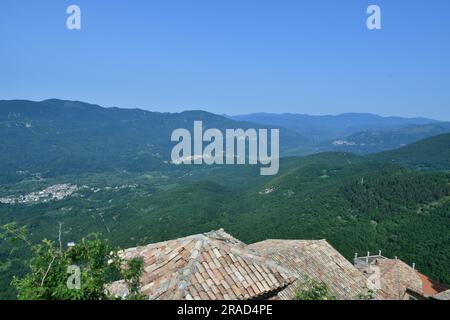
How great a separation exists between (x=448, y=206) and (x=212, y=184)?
89323 mm

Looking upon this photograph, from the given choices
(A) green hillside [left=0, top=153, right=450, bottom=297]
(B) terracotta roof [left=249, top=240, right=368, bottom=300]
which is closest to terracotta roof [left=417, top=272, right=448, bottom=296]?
(A) green hillside [left=0, top=153, right=450, bottom=297]

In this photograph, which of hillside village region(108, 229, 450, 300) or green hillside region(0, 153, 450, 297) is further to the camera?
green hillside region(0, 153, 450, 297)

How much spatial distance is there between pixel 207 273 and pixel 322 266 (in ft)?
47.1

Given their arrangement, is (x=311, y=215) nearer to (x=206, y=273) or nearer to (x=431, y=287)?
(x=431, y=287)

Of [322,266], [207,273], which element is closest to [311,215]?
[322,266]

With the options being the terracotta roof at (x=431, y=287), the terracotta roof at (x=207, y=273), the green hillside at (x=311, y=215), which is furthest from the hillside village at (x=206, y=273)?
the green hillside at (x=311, y=215)

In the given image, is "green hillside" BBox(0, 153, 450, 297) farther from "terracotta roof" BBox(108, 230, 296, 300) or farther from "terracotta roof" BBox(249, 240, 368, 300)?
"terracotta roof" BBox(108, 230, 296, 300)

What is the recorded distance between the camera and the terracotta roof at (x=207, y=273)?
35.0ft

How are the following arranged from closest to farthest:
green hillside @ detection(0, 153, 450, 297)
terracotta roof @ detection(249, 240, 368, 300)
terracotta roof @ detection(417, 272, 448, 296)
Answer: terracotta roof @ detection(249, 240, 368, 300), terracotta roof @ detection(417, 272, 448, 296), green hillside @ detection(0, 153, 450, 297)

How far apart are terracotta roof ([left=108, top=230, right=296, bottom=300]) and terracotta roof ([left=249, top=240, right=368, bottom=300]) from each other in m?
9.27

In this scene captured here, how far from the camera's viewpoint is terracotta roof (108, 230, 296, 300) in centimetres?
1068

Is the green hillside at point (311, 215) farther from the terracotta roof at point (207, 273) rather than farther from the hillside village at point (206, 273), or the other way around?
the terracotta roof at point (207, 273)

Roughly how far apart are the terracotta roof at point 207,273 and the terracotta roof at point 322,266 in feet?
30.4

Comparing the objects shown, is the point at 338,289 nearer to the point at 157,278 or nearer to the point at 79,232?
the point at 157,278
